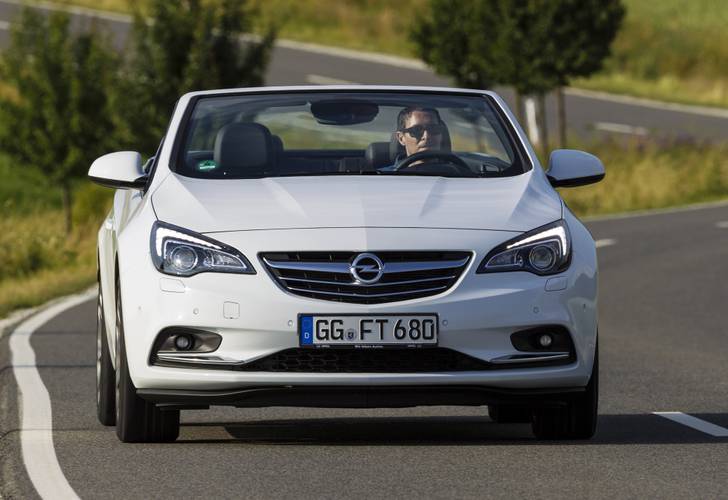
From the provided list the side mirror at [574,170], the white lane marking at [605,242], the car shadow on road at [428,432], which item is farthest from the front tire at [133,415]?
the white lane marking at [605,242]

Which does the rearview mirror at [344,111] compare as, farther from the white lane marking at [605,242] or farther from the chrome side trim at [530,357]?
the white lane marking at [605,242]

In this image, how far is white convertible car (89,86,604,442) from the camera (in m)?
7.77

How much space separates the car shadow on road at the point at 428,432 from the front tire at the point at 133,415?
0.20 m

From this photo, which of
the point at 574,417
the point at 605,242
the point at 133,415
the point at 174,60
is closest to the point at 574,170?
the point at 574,417

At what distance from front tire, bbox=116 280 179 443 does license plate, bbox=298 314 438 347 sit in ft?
2.85

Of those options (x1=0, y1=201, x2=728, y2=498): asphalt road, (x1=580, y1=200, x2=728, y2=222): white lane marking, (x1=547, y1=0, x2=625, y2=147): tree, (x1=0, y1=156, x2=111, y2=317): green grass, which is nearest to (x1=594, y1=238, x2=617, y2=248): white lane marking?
(x1=580, y1=200, x2=728, y2=222): white lane marking

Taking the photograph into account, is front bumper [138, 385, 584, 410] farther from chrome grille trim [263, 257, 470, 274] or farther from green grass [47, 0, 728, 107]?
green grass [47, 0, 728, 107]

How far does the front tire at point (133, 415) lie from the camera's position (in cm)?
820

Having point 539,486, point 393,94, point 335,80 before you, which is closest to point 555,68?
point 335,80

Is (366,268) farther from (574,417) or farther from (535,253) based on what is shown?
(574,417)

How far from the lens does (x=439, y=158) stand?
29.7 ft

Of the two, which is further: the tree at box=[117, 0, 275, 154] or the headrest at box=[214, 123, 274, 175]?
the tree at box=[117, 0, 275, 154]

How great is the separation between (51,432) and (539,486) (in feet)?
8.55

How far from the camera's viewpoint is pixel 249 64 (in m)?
34.2
